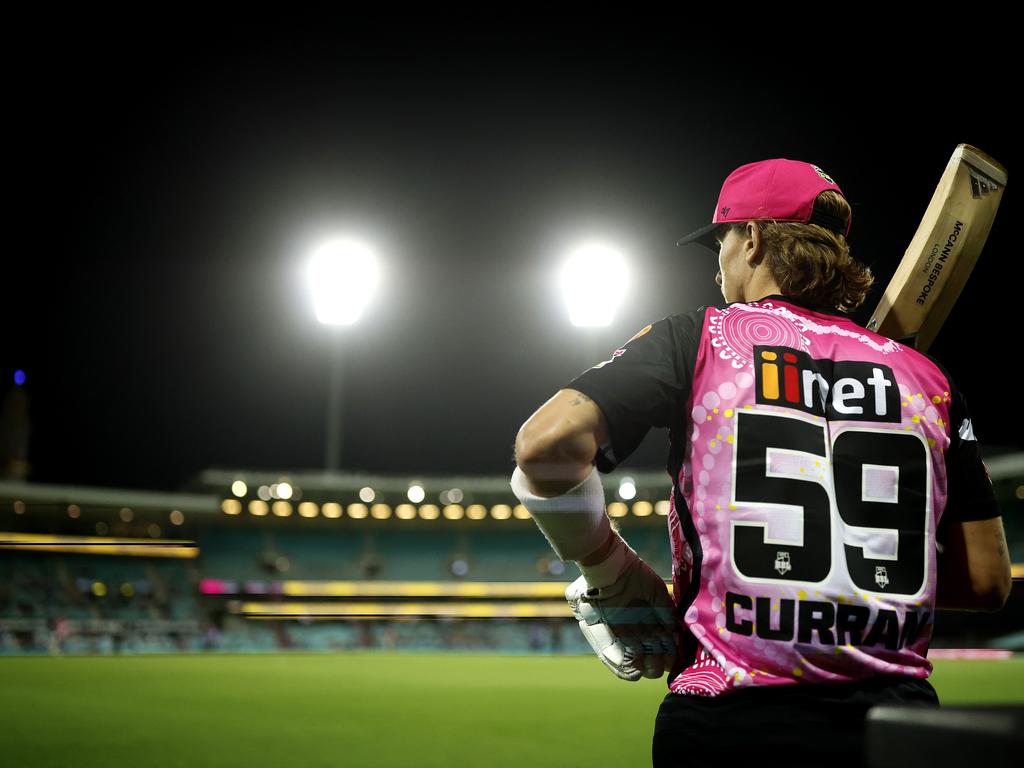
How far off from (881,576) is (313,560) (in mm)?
39628

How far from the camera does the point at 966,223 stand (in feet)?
7.53

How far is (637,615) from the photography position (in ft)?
5.16

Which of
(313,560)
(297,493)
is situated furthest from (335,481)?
(313,560)

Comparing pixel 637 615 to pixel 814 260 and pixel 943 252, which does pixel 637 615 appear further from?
pixel 943 252

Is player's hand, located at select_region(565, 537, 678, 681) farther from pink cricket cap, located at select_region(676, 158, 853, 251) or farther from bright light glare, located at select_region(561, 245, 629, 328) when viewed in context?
bright light glare, located at select_region(561, 245, 629, 328)

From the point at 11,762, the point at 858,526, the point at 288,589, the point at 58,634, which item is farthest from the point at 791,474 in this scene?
the point at 288,589

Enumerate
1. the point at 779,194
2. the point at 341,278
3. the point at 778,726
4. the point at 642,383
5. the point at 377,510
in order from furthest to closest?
the point at 377,510, the point at 341,278, the point at 779,194, the point at 642,383, the point at 778,726

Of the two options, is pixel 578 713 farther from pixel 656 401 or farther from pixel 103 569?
pixel 103 569

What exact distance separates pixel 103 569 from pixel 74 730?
33477mm

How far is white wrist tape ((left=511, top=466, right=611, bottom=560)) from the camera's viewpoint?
1.40 m

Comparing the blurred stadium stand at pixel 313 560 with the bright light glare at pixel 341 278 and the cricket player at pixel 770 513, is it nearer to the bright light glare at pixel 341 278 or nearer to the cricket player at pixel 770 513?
the bright light glare at pixel 341 278

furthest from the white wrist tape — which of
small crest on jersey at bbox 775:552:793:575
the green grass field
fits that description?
the green grass field

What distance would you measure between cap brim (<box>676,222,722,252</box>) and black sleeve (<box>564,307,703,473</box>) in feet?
1.33

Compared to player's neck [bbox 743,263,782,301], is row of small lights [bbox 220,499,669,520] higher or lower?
lower
